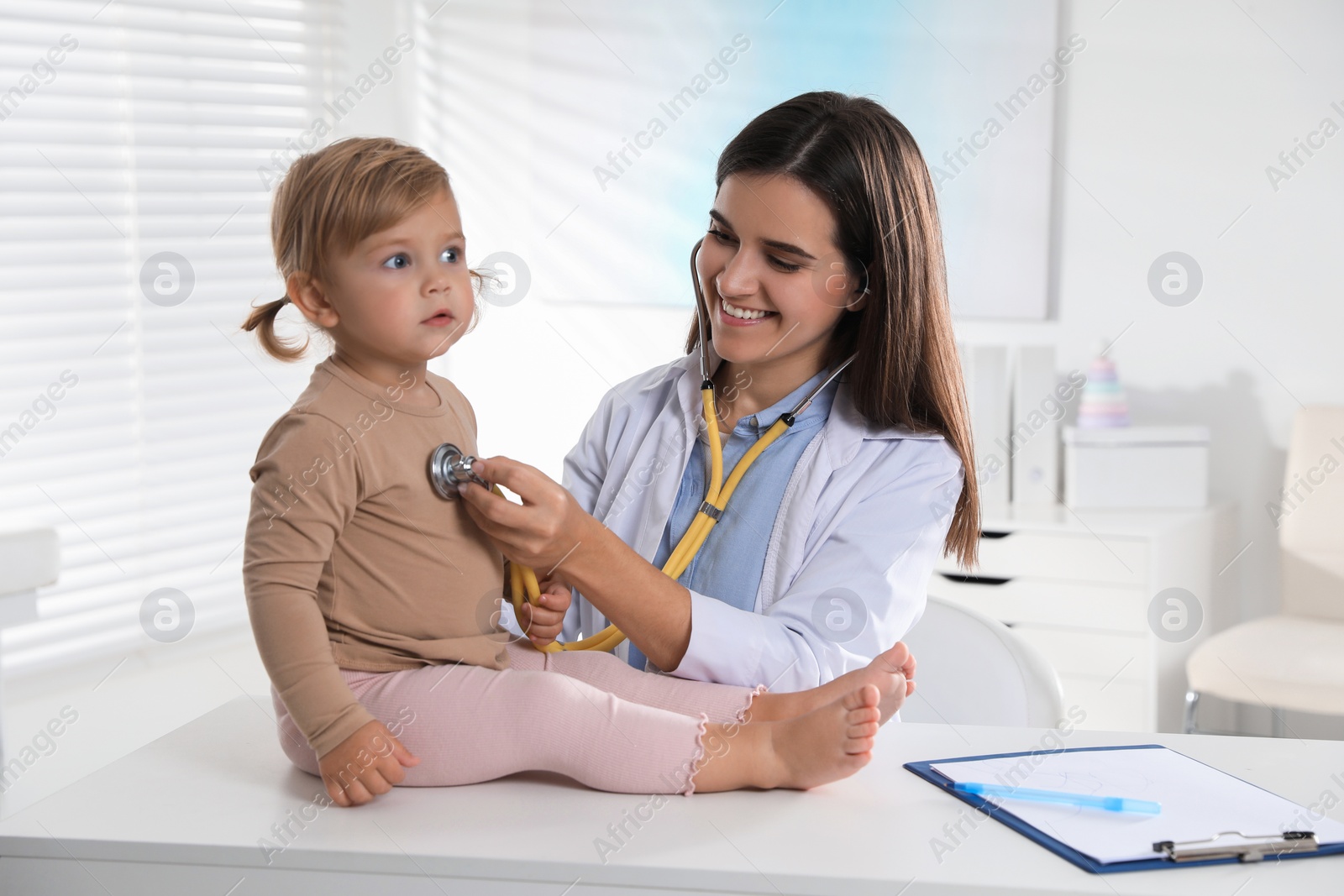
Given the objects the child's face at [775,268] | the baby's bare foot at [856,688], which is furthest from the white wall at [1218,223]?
the baby's bare foot at [856,688]

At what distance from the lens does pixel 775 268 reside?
52.4 inches

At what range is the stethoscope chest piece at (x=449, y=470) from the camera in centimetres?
104

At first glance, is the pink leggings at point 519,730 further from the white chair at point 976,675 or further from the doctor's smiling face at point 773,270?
the white chair at point 976,675

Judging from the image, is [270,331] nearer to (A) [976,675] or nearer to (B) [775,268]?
(B) [775,268]

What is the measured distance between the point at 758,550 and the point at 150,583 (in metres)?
1.84

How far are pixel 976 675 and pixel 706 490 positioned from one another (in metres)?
0.44

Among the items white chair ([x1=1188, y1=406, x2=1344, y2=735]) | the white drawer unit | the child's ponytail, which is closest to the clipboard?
the child's ponytail

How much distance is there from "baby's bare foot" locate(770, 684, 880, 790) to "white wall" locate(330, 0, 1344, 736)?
2.31 m

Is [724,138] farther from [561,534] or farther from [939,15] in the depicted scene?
[561,534]

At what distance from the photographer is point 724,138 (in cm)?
338

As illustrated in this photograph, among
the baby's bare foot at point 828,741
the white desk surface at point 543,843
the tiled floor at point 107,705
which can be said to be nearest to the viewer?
the white desk surface at point 543,843

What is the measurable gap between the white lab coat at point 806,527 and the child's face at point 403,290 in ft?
1.25

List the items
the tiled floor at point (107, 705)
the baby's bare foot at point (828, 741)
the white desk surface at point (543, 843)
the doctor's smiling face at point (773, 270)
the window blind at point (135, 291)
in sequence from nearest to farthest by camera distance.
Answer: the white desk surface at point (543, 843) < the baby's bare foot at point (828, 741) < the doctor's smiling face at point (773, 270) < the tiled floor at point (107, 705) < the window blind at point (135, 291)

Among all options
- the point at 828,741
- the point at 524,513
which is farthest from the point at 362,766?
the point at 828,741
